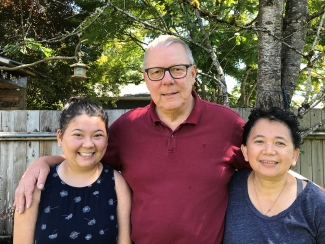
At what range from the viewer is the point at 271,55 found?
3197mm

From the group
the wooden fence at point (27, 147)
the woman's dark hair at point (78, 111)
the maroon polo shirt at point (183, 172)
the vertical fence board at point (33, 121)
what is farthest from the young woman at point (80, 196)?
the vertical fence board at point (33, 121)

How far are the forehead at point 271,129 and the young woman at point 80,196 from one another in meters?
0.88

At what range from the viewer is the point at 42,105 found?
11742 mm

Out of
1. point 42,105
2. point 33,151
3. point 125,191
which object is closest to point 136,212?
point 125,191

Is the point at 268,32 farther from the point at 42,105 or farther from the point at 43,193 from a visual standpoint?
the point at 42,105

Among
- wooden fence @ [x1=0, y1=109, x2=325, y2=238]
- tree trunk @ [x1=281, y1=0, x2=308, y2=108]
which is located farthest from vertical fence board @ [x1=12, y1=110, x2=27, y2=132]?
tree trunk @ [x1=281, y1=0, x2=308, y2=108]

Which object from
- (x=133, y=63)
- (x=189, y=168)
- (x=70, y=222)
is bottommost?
(x=70, y=222)

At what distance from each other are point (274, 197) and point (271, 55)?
1.66 m

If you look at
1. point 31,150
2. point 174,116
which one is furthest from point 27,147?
point 174,116

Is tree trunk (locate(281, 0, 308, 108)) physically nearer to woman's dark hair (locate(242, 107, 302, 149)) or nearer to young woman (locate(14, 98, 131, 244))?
woman's dark hair (locate(242, 107, 302, 149))

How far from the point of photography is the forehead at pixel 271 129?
6.33 feet

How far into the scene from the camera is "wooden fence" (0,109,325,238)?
4496mm

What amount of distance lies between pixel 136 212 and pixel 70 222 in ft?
1.28

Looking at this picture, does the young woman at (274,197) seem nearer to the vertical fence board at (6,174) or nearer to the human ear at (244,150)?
the human ear at (244,150)
